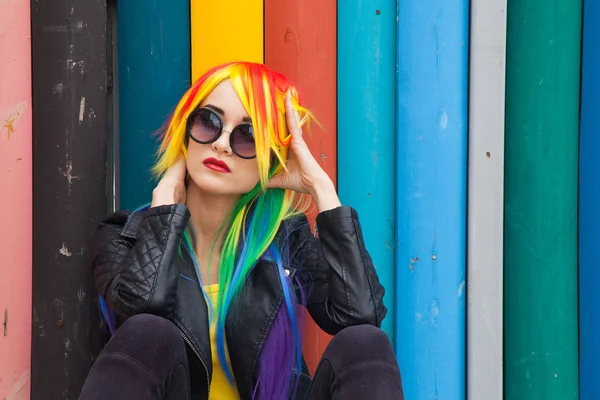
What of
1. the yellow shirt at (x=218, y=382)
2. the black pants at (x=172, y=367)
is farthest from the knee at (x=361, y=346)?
the yellow shirt at (x=218, y=382)

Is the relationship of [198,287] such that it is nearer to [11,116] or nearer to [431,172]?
[11,116]

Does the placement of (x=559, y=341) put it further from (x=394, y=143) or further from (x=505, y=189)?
(x=394, y=143)

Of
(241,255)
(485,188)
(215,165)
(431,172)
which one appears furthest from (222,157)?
(485,188)

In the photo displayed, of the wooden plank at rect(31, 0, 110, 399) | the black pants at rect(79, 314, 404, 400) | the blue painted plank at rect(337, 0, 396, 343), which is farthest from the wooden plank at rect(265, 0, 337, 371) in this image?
the black pants at rect(79, 314, 404, 400)

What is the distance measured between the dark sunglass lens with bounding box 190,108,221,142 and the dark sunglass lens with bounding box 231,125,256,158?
4 centimetres

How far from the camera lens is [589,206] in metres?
1.82

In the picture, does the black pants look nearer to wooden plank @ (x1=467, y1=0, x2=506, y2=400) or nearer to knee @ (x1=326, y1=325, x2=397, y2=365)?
knee @ (x1=326, y1=325, x2=397, y2=365)

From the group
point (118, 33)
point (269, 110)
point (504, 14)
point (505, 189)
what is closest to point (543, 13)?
point (504, 14)

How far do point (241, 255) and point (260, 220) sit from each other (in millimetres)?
106

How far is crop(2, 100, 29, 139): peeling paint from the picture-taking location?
5.12 ft

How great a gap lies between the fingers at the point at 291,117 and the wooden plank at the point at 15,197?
2.02 feet

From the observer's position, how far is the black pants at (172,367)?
1.23 meters

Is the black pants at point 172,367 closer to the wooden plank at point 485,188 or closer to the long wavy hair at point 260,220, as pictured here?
the long wavy hair at point 260,220

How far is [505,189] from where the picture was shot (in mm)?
1880
